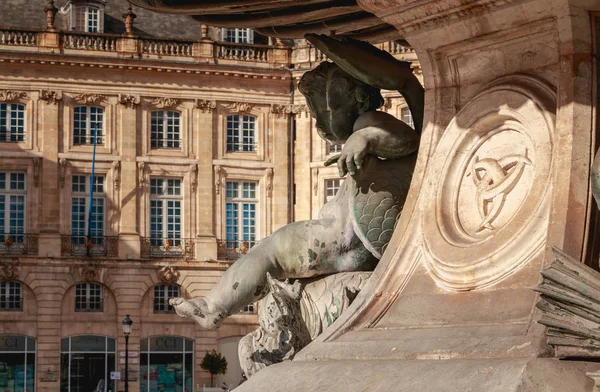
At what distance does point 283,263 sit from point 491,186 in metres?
0.61

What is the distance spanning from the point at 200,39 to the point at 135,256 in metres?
6.48

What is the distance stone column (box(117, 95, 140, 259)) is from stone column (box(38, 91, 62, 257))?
66.3 inches

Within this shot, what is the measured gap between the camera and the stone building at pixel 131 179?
40.1 meters

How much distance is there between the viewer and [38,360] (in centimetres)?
3966

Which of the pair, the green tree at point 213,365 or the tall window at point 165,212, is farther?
the tall window at point 165,212

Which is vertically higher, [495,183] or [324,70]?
[324,70]

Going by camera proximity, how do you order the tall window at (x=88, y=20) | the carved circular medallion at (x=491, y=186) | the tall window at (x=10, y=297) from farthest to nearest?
the tall window at (x=88, y=20), the tall window at (x=10, y=297), the carved circular medallion at (x=491, y=186)

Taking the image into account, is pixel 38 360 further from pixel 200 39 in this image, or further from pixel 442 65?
pixel 442 65

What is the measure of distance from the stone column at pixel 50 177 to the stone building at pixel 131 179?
37 mm

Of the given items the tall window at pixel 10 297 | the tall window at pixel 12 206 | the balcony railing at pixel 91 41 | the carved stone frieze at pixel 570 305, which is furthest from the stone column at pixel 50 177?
the carved stone frieze at pixel 570 305

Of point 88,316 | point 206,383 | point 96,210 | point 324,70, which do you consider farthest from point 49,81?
point 324,70

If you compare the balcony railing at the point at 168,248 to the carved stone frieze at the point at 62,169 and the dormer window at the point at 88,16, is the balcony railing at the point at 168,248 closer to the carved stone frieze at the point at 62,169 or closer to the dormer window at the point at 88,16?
the carved stone frieze at the point at 62,169

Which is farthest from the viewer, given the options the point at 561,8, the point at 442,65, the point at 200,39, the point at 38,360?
the point at 200,39

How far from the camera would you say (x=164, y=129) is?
42406mm
